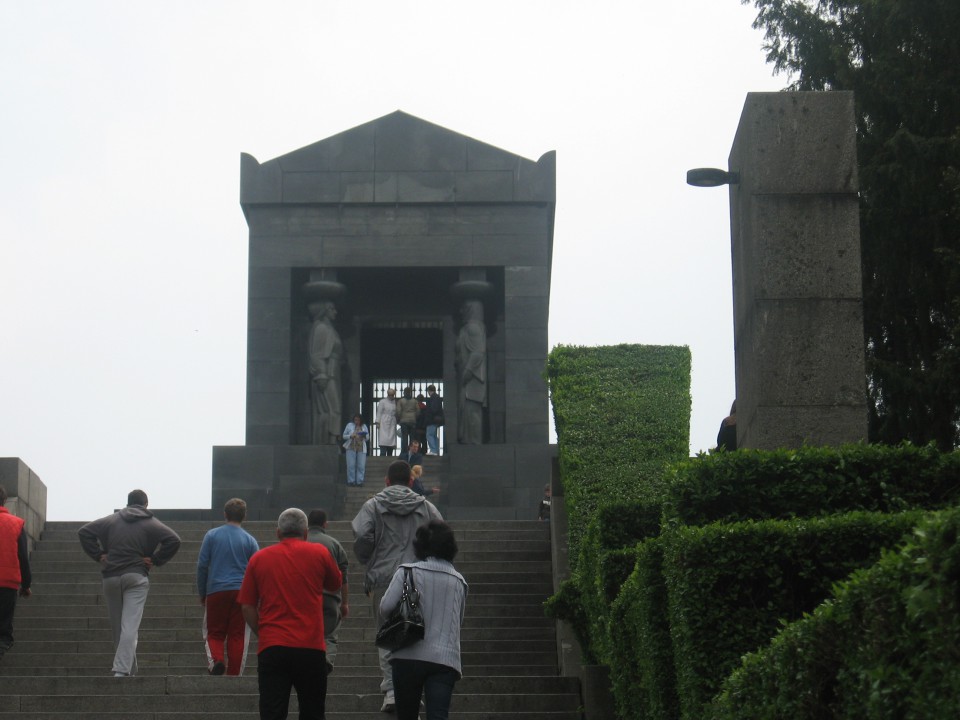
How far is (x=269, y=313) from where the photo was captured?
26.1 metres

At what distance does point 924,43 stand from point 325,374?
10316mm

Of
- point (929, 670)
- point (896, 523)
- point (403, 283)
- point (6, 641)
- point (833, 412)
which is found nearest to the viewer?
point (929, 670)

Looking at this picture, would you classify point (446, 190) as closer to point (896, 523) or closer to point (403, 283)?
point (403, 283)

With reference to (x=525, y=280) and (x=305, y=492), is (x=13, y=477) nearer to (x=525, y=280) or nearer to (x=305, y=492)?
(x=305, y=492)

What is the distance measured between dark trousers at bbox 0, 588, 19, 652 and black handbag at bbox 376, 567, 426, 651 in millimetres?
5159

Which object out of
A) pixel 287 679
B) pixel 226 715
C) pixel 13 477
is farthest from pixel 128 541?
pixel 13 477

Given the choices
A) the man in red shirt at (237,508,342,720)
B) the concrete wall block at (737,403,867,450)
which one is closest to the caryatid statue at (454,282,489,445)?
the concrete wall block at (737,403,867,450)

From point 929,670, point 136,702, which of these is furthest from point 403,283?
point 929,670

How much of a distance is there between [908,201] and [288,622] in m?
17.5

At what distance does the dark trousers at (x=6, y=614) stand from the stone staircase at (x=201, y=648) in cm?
28

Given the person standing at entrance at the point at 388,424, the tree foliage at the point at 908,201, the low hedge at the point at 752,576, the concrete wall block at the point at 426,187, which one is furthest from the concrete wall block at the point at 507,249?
the low hedge at the point at 752,576

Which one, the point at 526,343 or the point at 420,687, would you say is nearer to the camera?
the point at 420,687

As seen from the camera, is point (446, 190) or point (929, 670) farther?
point (446, 190)

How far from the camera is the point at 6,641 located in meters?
12.3
